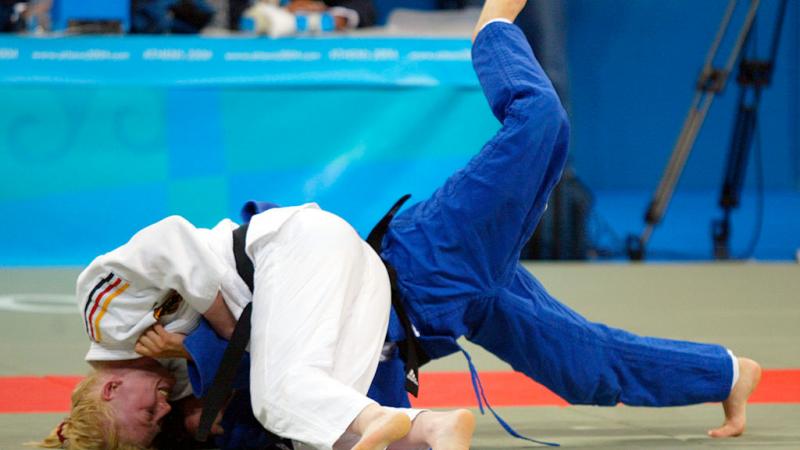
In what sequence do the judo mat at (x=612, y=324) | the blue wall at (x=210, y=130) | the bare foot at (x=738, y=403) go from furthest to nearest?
1. the blue wall at (x=210, y=130)
2. the judo mat at (x=612, y=324)
3. the bare foot at (x=738, y=403)

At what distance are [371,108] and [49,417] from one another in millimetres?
3673

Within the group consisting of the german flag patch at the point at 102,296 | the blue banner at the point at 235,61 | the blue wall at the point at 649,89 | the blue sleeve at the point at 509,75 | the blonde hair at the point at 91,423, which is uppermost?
the blue sleeve at the point at 509,75

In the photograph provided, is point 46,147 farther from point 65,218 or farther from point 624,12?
point 624,12

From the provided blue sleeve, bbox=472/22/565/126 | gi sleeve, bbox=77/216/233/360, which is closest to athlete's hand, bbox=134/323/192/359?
gi sleeve, bbox=77/216/233/360

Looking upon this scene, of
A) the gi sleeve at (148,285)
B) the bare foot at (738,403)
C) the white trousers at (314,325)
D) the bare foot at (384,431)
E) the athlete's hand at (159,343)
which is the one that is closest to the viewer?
the bare foot at (384,431)

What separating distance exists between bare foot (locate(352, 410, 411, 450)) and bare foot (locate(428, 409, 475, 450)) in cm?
5

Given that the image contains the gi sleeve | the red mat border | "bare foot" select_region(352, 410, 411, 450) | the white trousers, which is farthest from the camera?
the red mat border

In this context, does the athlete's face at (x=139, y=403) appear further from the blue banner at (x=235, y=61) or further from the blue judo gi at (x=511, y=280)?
the blue banner at (x=235, y=61)

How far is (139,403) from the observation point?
2654 millimetres

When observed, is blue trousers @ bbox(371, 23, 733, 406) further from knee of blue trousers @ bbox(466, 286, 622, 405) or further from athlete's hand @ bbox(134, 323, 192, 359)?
athlete's hand @ bbox(134, 323, 192, 359)

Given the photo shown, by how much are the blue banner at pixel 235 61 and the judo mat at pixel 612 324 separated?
41.6 inches

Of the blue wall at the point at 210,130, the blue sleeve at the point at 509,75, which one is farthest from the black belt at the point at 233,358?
the blue wall at the point at 210,130

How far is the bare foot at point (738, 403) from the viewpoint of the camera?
2955mm

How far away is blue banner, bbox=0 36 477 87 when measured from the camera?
6.51 meters
